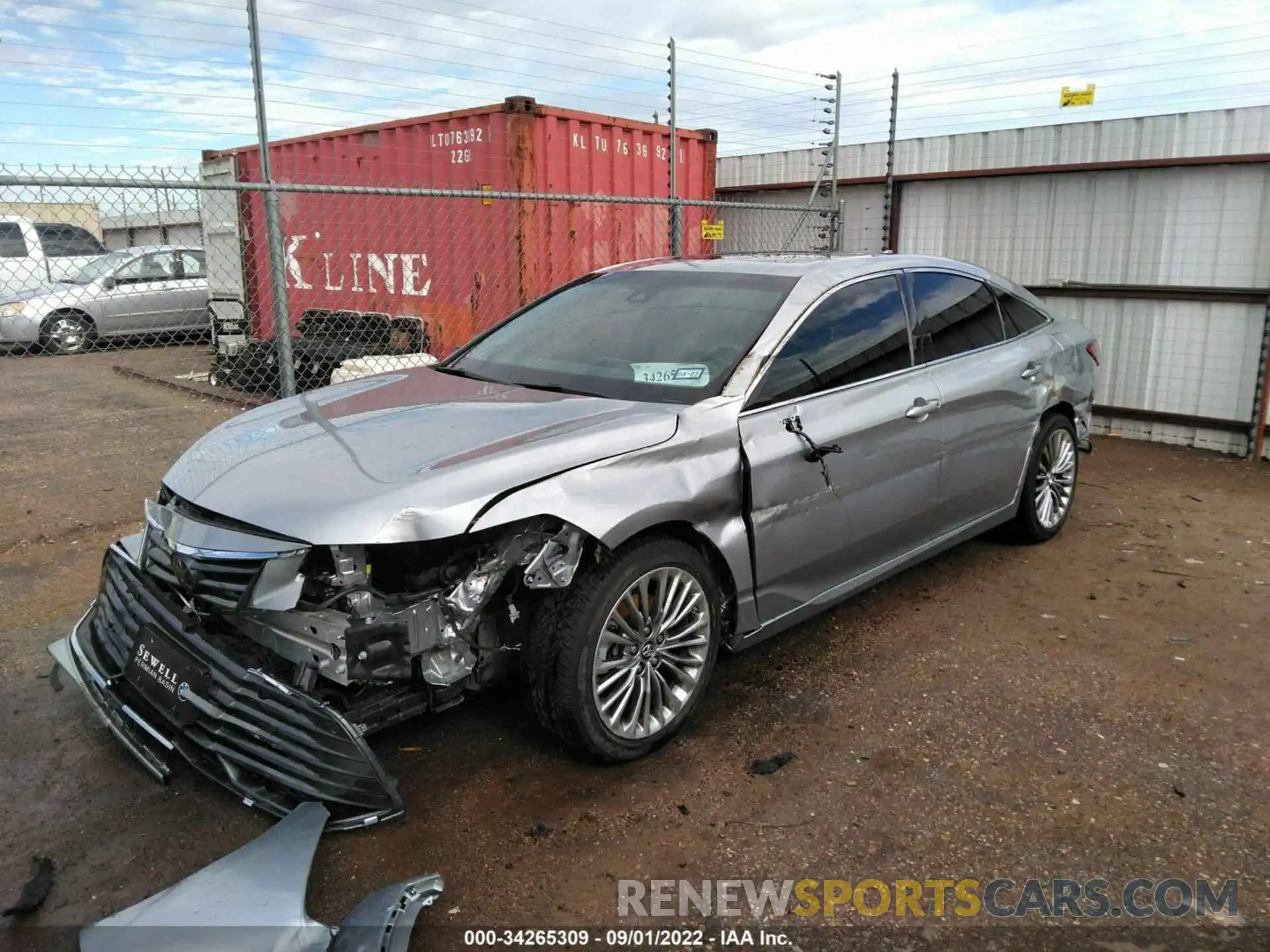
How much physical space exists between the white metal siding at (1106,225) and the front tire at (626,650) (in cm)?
621

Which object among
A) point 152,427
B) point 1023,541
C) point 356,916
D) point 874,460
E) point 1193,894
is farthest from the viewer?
point 152,427

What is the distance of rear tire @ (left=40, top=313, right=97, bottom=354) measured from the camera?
12922mm

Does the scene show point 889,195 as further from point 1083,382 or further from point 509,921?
point 509,921

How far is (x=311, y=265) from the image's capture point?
33.2ft

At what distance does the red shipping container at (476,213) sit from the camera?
7.90 meters

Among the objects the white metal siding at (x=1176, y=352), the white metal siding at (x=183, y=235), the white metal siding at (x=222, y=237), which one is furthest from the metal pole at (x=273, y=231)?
the white metal siding at (x=183, y=235)

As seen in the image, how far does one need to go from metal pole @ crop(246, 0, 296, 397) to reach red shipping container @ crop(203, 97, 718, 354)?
205cm

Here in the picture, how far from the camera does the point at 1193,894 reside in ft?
8.43

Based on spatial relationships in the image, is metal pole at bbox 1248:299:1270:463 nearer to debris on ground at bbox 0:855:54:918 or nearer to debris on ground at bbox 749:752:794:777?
debris on ground at bbox 749:752:794:777

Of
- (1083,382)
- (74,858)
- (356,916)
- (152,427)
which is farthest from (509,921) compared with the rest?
(152,427)

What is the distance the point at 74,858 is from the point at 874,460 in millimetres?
2948

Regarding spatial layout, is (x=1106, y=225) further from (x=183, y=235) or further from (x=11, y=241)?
(x=183, y=235)

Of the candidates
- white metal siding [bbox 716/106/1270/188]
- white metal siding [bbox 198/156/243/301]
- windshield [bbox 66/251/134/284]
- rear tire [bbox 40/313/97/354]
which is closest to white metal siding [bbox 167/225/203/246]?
windshield [bbox 66/251/134/284]

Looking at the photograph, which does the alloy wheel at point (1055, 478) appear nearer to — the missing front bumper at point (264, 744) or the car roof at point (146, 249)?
the missing front bumper at point (264, 744)
